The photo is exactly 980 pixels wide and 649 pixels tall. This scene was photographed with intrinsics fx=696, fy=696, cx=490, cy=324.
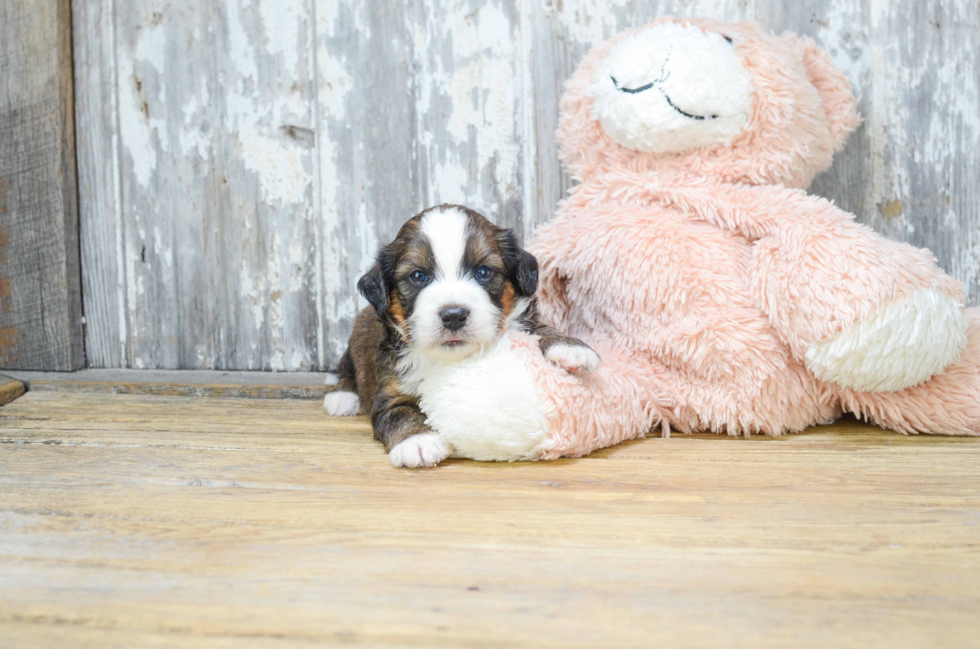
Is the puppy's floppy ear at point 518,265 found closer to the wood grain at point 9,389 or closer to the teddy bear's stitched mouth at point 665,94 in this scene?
the teddy bear's stitched mouth at point 665,94

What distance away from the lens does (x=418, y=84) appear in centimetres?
246

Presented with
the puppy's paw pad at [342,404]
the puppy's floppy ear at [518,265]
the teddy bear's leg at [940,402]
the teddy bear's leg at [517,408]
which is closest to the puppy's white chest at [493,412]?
the teddy bear's leg at [517,408]

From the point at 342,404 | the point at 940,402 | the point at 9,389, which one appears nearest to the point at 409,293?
the point at 342,404

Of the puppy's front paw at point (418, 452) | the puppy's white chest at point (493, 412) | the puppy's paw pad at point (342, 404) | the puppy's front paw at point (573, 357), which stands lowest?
the puppy's paw pad at point (342, 404)

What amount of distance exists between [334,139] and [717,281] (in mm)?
1437

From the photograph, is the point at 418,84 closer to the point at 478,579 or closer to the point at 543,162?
the point at 543,162

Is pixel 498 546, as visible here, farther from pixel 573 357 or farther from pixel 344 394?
pixel 344 394

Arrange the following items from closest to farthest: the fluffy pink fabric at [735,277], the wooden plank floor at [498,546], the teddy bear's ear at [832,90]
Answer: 1. the wooden plank floor at [498,546]
2. the fluffy pink fabric at [735,277]
3. the teddy bear's ear at [832,90]

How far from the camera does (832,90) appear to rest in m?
2.12

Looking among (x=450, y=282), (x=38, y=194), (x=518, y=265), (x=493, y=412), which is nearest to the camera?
(x=493, y=412)

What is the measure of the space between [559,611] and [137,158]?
241 cm

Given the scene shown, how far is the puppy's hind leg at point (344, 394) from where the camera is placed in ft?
7.48

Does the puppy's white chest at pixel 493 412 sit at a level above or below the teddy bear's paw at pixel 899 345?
below

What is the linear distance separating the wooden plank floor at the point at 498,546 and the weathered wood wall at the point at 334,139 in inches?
35.0
